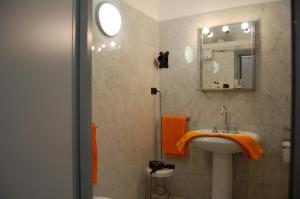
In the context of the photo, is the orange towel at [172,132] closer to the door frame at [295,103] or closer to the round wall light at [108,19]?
the round wall light at [108,19]

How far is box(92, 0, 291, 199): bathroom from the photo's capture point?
6.75ft

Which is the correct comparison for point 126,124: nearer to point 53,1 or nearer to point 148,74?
point 148,74

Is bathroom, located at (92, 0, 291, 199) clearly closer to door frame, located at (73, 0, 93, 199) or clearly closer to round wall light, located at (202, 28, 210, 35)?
round wall light, located at (202, 28, 210, 35)

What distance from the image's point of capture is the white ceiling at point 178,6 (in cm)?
243

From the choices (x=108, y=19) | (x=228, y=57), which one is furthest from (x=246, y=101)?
(x=108, y=19)

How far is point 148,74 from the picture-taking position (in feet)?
8.77

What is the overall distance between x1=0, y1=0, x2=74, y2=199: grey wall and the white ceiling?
1.49m

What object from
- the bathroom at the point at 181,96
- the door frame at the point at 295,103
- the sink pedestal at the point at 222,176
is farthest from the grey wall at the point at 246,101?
the door frame at the point at 295,103

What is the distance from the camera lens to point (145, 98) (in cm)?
262

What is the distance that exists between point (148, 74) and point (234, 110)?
3.33 ft

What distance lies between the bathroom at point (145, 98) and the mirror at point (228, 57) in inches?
0.4

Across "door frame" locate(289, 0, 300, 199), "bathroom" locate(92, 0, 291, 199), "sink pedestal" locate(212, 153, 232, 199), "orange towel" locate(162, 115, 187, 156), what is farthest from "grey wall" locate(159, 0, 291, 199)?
"door frame" locate(289, 0, 300, 199)

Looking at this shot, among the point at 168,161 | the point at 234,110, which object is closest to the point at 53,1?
the point at 234,110

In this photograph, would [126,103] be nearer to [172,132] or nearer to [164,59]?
[172,132]
